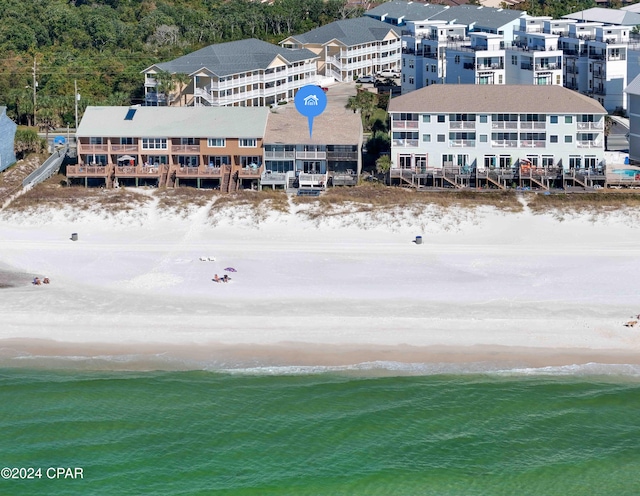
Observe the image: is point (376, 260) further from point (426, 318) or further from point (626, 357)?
point (626, 357)

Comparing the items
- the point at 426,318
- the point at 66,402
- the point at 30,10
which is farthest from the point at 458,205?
the point at 30,10

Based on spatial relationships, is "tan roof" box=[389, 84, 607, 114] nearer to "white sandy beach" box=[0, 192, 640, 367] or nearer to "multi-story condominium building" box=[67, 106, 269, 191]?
"white sandy beach" box=[0, 192, 640, 367]

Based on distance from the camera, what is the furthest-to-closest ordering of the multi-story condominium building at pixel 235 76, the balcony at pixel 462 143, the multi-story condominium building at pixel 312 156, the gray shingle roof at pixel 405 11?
the gray shingle roof at pixel 405 11
the multi-story condominium building at pixel 235 76
the balcony at pixel 462 143
the multi-story condominium building at pixel 312 156

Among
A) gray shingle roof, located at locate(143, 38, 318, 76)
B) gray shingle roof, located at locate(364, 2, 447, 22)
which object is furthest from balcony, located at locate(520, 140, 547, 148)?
gray shingle roof, located at locate(364, 2, 447, 22)

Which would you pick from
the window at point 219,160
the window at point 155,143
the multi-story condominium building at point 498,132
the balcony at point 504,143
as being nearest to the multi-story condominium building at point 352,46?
the multi-story condominium building at point 498,132

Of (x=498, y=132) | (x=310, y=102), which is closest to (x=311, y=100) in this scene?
(x=310, y=102)

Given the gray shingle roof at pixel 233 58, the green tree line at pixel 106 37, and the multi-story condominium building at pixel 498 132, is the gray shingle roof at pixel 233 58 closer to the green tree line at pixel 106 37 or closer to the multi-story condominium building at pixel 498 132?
the green tree line at pixel 106 37

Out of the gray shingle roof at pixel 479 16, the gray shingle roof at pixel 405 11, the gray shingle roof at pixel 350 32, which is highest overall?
the gray shingle roof at pixel 405 11
